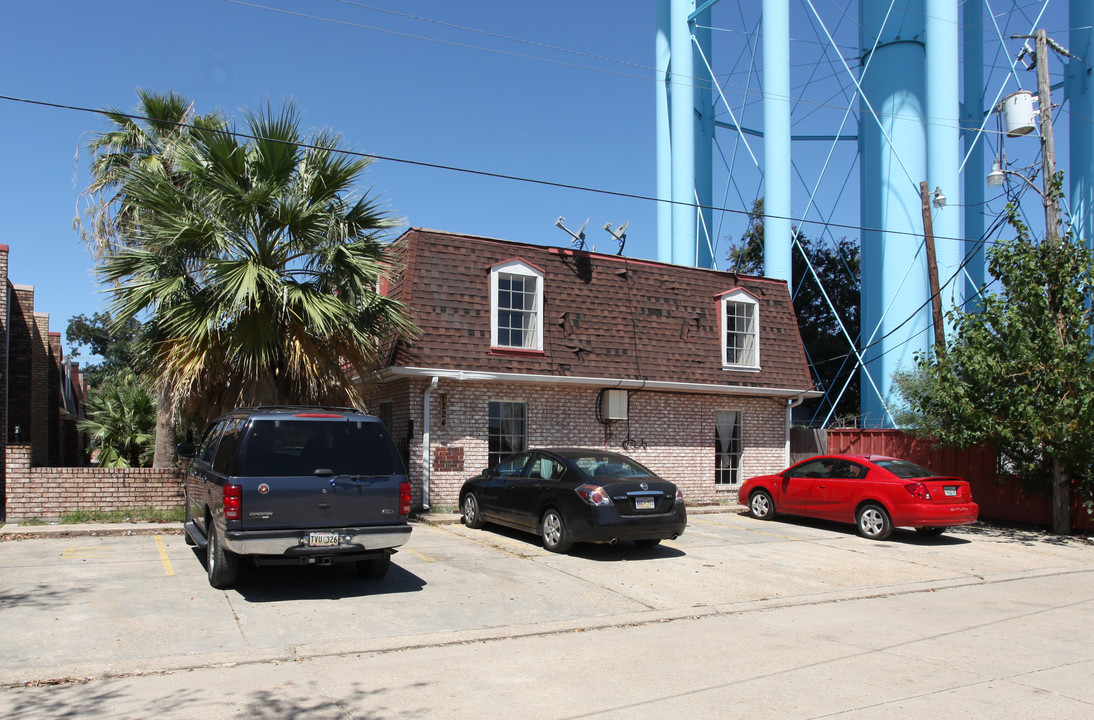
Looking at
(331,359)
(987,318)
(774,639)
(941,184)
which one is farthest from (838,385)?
(774,639)

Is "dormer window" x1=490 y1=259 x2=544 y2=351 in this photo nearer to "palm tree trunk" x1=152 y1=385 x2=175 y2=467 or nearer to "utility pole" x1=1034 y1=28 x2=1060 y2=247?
"palm tree trunk" x1=152 y1=385 x2=175 y2=467

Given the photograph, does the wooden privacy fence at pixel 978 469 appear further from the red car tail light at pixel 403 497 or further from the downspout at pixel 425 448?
the red car tail light at pixel 403 497

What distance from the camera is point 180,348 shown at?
41.4 ft

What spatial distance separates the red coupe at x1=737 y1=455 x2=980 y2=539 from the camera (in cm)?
1388


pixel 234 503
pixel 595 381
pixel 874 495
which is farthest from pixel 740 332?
pixel 234 503

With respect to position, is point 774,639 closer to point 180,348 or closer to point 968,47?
point 180,348

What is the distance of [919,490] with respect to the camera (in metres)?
13.9

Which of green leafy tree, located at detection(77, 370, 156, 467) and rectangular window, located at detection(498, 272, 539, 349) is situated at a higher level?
rectangular window, located at detection(498, 272, 539, 349)

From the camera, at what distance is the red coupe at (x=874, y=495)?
13883 mm

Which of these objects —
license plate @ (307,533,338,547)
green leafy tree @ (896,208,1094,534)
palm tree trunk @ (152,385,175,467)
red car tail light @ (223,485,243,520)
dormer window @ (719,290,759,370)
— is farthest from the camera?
dormer window @ (719,290,759,370)

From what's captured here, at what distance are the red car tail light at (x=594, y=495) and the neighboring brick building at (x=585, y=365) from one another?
16.3 ft

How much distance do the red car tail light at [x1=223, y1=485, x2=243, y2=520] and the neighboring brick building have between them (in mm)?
6912

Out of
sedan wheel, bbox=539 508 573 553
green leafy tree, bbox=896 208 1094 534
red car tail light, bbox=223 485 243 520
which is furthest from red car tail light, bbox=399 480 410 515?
green leafy tree, bbox=896 208 1094 534

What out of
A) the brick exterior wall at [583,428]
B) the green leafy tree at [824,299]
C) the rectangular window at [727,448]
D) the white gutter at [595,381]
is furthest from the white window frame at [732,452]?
the green leafy tree at [824,299]
